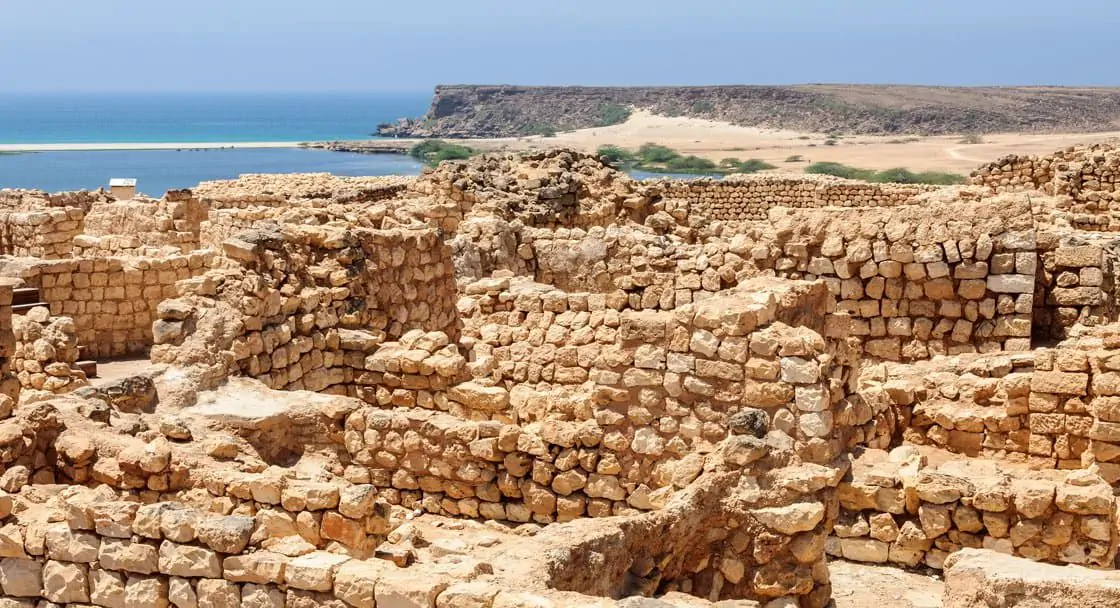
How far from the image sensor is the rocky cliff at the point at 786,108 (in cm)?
9994

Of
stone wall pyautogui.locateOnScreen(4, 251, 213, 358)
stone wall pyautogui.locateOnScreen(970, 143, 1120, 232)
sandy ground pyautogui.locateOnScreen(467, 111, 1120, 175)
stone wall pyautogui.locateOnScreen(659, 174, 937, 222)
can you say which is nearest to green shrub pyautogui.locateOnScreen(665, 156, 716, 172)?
sandy ground pyautogui.locateOnScreen(467, 111, 1120, 175)

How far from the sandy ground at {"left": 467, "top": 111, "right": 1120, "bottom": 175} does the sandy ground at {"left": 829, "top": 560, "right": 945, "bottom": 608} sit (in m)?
37.3

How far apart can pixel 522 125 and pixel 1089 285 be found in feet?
360

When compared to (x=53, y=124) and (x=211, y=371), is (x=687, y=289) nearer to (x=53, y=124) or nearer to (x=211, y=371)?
(x=211, y=371)

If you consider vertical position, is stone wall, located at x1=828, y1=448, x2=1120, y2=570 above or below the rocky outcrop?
below

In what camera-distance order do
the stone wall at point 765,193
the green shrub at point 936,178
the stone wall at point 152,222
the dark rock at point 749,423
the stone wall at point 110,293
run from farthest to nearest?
the green shrub at point 936,178 < the stone wall at point 765,193 < the stone wall at point 152,222 < the stone wall at point 110,293 < the dark rock at point 749,423

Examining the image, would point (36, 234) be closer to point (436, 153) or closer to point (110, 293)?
point (110, 293)

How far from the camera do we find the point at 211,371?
799 cm

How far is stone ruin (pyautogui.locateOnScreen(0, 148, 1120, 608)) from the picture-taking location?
17.5ft

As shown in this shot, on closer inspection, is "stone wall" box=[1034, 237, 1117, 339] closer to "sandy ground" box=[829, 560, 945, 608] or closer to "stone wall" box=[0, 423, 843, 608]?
"sandy ground" box=[829, 560, 945, 608]

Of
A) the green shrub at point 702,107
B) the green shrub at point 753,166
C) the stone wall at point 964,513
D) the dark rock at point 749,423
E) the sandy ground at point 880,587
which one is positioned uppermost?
the green shrub at point 702,107

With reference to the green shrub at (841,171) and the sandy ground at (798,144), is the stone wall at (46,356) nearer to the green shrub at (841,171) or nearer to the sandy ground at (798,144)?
the sandy ground at (798,144)

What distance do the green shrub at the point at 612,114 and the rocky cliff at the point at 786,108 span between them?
12 cm

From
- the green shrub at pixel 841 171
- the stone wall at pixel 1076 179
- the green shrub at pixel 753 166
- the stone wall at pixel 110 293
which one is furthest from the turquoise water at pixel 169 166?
the stone wall at pixel 110 293
